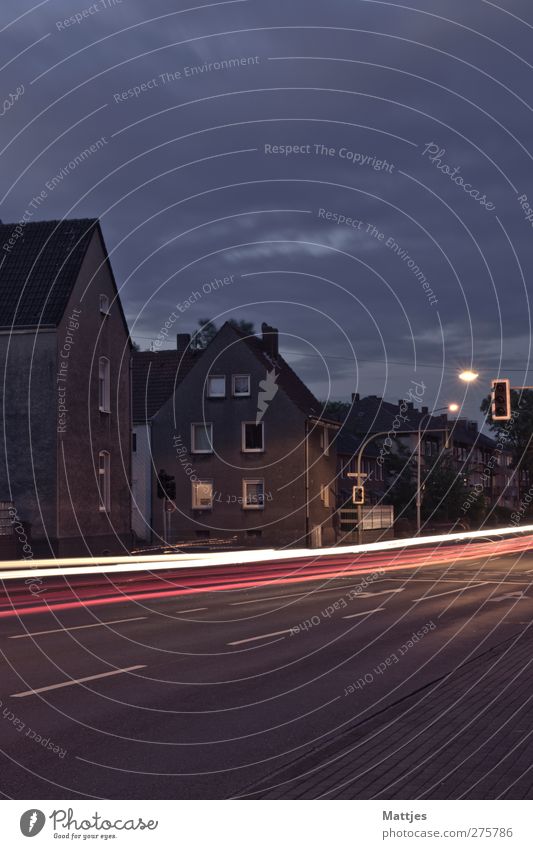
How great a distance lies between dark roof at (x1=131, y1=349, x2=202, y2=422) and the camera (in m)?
71.2

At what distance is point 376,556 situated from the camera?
51.6m

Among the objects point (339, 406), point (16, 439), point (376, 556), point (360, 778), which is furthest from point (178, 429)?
point (339, 406)

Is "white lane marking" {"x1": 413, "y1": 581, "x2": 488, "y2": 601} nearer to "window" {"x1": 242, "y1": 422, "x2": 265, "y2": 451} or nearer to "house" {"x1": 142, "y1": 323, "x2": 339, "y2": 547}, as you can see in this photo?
"house" {"x1": 142, "y1": 323, "x2": 339, "y2": 547}

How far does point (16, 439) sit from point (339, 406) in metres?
101

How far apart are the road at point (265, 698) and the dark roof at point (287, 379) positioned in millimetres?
43724

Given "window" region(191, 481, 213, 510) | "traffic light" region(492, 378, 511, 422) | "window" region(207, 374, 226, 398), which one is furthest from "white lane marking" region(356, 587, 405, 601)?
"window" region(207, 374, 226, 398)

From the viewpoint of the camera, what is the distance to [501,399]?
26484 millimetres

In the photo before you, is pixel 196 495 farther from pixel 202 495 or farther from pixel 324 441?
pixel 324 441

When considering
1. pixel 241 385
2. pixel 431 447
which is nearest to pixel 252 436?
pixel 241 385

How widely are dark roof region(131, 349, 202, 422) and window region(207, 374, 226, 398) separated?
8.18 feet

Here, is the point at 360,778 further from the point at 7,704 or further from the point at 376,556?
the point at 376,556

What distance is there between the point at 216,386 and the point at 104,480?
2391cm

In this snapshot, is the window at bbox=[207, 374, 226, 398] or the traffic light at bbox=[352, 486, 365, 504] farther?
the window at bbox=[207, 374, 226, 398]
